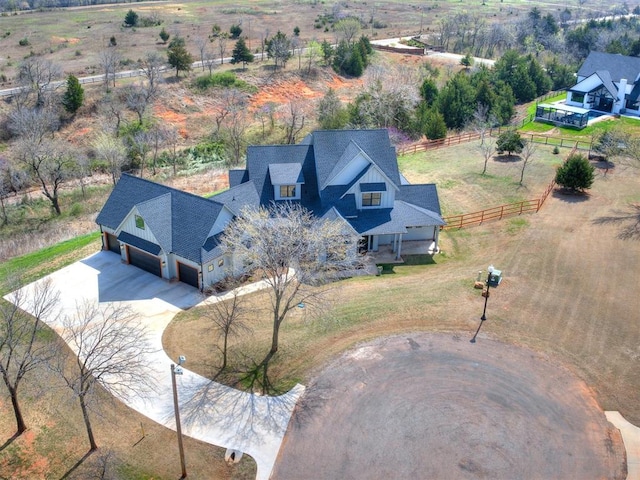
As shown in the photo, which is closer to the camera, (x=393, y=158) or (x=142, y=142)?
(x=393, y=158)

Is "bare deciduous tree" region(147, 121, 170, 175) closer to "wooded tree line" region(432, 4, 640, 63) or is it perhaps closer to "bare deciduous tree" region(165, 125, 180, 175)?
"bare deciduous tree" region(165, 125, 180, 175)

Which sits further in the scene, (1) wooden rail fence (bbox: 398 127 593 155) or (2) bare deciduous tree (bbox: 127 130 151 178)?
(1) wooden rail fence (bbox: 398 127 593 155)

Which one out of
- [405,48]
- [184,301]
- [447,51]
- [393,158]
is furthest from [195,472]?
[447,51]

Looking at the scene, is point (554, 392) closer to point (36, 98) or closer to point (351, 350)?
point (351, 350)

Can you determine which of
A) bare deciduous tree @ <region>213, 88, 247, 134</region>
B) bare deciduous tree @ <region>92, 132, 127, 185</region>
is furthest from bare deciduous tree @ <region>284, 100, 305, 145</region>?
bare deciduous tree @ <region>92, 132, 127, 185</region>

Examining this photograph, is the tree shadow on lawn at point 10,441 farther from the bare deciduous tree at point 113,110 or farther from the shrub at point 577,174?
the bare deciduous tree at point 113,110
